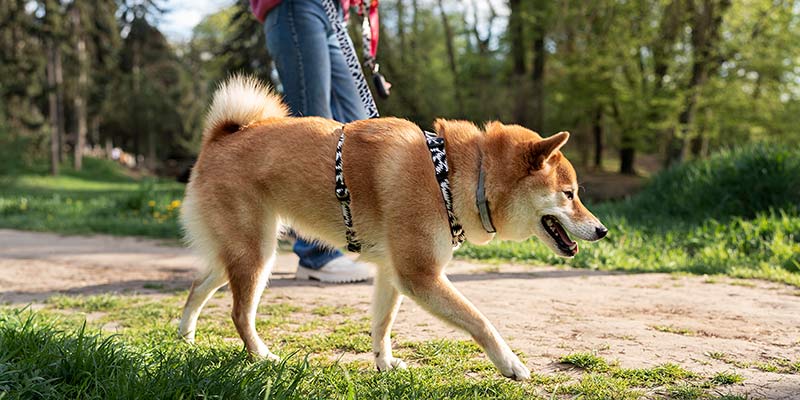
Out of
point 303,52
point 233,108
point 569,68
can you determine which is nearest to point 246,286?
point 233,108

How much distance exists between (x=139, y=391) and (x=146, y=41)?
141ft

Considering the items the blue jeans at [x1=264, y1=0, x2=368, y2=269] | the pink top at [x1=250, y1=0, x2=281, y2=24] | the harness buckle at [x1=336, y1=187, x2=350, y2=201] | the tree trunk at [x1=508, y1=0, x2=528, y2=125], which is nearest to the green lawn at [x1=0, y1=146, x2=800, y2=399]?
the harness buckle at [x1=336, y1=187, x2=350, y2=201]

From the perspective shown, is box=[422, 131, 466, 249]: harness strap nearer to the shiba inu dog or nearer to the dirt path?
the shiba inu dog

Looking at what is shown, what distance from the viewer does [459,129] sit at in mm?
3092

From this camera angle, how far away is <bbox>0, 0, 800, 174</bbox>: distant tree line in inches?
652

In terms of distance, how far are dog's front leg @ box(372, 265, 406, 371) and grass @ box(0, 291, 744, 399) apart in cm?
9

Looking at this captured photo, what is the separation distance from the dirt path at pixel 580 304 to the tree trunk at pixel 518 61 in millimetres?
13518

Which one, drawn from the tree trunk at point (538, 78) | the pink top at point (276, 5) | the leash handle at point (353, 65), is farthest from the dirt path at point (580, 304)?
the tree trunk at point (538, 78)

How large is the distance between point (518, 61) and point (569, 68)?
7.34ft

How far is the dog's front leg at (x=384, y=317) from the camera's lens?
9.35 feet

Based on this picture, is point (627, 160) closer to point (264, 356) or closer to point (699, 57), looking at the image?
point (699, 57)

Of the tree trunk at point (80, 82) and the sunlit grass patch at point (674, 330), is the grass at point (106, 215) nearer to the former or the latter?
the sunlit grass patch at point (674, 330)

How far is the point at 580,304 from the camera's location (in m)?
4.04

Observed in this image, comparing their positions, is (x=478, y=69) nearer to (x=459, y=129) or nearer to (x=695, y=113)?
(x=695, y=113)
